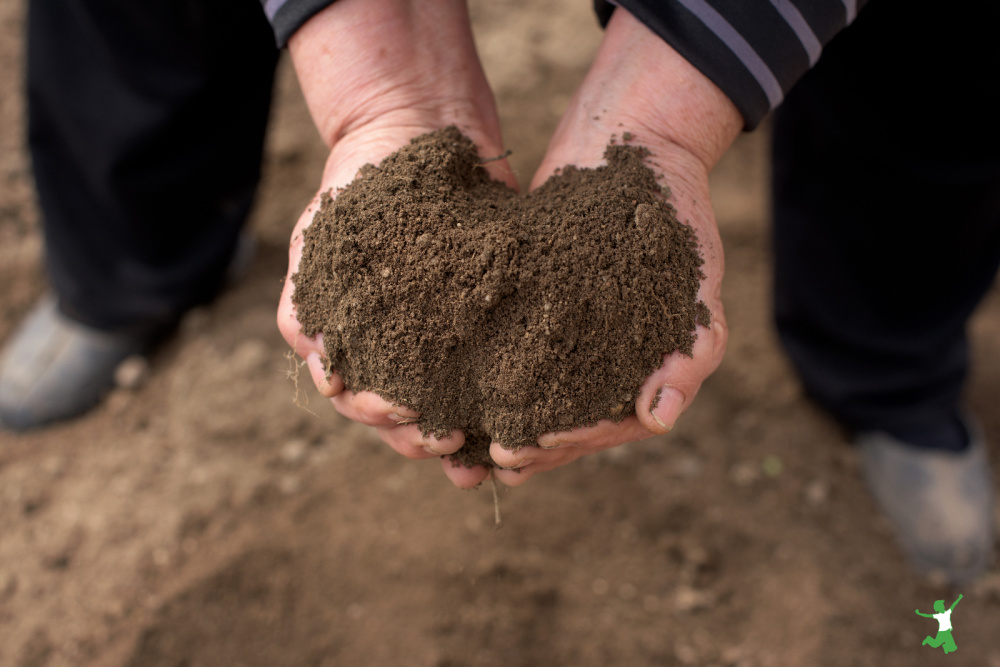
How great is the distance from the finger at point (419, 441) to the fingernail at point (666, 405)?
320mm

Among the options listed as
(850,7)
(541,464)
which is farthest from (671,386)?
(850,7)

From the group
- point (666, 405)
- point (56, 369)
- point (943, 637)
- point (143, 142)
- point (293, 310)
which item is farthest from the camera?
point (56, 369)

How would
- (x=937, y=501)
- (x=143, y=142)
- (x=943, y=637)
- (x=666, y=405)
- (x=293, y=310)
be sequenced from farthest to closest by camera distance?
(x=937, y=501), (x=143, y=142), (x=943, y=637), (x=293, y=310), (x=666, y=405)

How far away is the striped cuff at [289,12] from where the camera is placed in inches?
45.5

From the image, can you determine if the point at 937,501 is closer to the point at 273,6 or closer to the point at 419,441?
the point at 419,441

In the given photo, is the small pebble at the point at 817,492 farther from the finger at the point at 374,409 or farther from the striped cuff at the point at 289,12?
the striped cuff at the point at 289,12

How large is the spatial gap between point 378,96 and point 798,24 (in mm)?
705

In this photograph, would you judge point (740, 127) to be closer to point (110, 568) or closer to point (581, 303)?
point (581, 303)

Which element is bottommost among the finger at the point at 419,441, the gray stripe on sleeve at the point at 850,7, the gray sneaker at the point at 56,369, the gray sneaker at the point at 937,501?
the gray sneaker at the point at 937,501

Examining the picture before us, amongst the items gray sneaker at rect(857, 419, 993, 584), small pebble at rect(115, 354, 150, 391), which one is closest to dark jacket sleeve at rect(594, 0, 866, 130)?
gray sneaker at rect(857, 419, 993, 584)

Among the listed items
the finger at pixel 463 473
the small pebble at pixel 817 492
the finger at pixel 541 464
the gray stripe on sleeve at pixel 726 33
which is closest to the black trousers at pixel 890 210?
the small pebble at pixel 817 492

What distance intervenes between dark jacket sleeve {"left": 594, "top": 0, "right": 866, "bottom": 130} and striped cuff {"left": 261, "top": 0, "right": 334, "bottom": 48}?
1.70 feet

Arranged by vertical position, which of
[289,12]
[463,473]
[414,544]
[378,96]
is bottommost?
Answer: [414,544]

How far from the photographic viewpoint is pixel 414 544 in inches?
73.4
